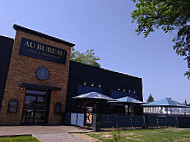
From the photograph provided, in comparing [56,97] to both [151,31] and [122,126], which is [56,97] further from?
[151,31]

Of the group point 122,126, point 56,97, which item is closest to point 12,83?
point 56,97

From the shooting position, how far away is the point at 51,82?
1391 cm

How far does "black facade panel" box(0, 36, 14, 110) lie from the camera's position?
11641mm

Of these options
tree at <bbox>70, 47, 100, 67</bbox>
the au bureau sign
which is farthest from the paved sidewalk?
tree at <bbox>70, 47, 100, 67</bbox>

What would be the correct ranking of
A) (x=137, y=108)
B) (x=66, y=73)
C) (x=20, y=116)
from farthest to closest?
(x=137, y=108)
(x=66, y=73)
(x=20, y=116)

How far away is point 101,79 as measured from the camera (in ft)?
58.9

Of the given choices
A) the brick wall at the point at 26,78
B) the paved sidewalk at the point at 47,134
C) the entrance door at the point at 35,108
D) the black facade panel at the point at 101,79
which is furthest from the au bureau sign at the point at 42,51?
the paved sidewalk at the point at 47,134

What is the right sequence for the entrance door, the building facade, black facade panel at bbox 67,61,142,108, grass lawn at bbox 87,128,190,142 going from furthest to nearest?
black facade panel at bbox 67,61,142,108 → the entrance door → the building facade → grass lawn at bbox 87,128,190,142

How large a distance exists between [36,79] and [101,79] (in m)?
7.49

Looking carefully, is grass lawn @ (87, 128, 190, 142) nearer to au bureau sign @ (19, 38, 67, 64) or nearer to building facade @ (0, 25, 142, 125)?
building facade @ (0, 25, 142, 125)

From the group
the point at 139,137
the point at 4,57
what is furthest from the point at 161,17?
the point at 4,57

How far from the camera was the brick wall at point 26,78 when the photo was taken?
11.6 metres

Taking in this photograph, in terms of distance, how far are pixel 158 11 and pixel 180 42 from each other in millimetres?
2833

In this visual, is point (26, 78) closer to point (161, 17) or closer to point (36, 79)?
point (36, 79)
